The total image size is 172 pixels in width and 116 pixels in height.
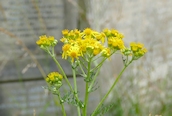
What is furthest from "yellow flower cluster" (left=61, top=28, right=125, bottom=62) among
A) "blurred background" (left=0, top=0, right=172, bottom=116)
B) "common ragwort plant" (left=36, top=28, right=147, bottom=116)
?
"blurred background" (left=0, top=0, right=172, bottom=116)

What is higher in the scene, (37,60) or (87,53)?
(87,53)

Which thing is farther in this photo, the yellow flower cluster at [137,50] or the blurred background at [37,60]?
the blurred background at [37,60]

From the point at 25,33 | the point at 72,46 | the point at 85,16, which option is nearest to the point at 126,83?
the point at 85,16

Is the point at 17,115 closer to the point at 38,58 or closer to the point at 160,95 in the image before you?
the point at 38,58

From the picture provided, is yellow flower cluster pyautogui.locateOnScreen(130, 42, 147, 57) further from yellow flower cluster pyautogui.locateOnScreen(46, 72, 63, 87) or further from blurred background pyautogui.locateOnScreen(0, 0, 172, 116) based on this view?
blurred background pyautogui.locateOnScreen(0, 0, 172, 116)

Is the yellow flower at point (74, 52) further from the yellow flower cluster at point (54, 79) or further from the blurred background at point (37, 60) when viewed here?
the blurred background at point (37, 60)

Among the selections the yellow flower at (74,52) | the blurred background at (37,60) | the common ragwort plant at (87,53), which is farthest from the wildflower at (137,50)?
the blurred background at (37,60)

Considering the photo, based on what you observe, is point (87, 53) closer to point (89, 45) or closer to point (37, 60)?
point (89, 45)

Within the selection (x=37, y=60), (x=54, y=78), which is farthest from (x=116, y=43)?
(x=37, y=60)
